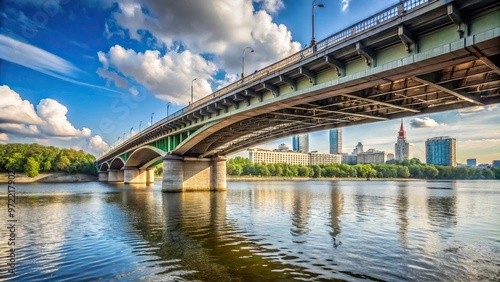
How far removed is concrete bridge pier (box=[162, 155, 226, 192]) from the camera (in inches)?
2067

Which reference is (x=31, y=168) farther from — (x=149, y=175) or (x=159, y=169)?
(x=159, y=169)

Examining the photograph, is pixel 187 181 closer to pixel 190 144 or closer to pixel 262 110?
pixel 190 144

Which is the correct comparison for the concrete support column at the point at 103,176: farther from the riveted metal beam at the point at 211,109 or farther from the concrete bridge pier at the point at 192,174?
the riveted metal beam at the point at 211,109

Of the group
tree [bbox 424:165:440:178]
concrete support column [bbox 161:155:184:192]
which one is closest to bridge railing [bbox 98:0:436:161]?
concrete support column [bbox 161:155:184:192]

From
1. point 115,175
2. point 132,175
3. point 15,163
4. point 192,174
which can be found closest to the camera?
point 192,174

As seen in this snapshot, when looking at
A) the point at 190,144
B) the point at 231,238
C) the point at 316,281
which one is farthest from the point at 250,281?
the point at 190,144

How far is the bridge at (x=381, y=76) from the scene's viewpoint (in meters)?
14.8

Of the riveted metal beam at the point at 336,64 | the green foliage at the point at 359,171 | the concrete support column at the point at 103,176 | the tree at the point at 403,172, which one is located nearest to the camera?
the riveted metal beam at the point at 336,64

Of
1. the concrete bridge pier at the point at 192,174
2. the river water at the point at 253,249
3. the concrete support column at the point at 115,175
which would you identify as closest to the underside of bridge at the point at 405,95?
the river water at the point at 253,249

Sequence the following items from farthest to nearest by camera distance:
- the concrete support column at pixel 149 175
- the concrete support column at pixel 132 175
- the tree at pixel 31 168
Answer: the tree at pixel 31 168 → the concrete support column at pixel 149 175 → the concrete support column at pixel 132 175

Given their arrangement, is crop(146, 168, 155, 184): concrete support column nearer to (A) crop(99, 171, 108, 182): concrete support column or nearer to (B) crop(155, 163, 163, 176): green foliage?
(A) crop(99, 171, 108, 182): concrete support column

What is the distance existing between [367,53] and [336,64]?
2.44 metres

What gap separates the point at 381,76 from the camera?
1888 centimetres

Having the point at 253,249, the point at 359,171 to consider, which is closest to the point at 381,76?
the point at 253,249
